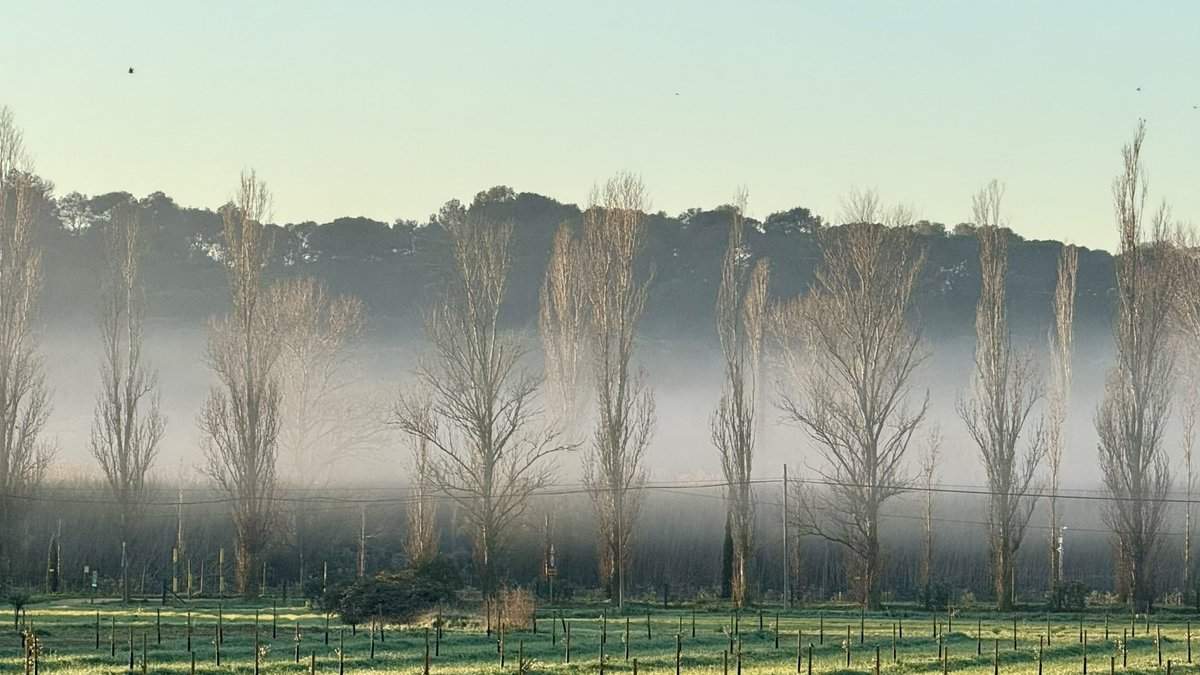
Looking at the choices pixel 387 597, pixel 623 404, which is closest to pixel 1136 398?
pixel 623 404

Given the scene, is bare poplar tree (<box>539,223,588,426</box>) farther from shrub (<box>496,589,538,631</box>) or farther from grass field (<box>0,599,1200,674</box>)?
shrub (<box>496,589,538,631</box>)

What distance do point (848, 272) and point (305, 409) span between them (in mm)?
26518

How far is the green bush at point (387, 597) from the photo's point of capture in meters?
42.4

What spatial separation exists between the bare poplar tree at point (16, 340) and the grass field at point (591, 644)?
991 cm

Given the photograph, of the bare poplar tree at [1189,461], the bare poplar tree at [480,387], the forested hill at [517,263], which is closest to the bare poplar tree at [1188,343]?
the bare poplar tree at [1189,461]

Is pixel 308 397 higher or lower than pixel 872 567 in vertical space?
higher

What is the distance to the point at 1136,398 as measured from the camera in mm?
60938

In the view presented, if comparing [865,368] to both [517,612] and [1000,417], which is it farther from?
[517,612]

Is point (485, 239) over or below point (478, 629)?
over

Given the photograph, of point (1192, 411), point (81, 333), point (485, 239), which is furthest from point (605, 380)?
point (81, 333)

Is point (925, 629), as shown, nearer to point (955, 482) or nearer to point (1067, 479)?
point (955, 482)

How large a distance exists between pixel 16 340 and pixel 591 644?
29741 mm

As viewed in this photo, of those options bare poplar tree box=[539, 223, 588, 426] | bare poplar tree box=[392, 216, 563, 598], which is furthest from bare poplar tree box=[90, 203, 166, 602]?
bare poplar tree box=[539, 223, 588, 426]

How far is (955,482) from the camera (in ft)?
278
